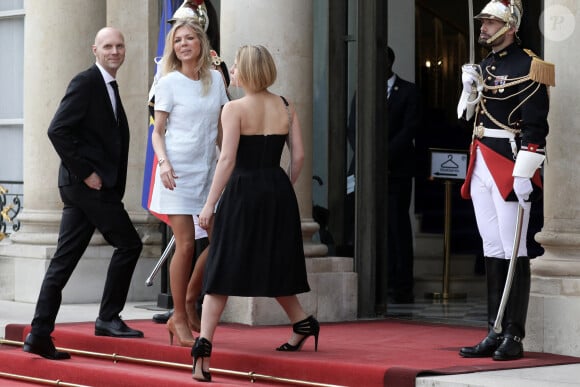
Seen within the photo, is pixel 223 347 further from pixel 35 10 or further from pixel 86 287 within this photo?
pixel 35 10

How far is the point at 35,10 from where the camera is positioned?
12680mm

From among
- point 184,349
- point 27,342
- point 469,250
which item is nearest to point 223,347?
point 184,349

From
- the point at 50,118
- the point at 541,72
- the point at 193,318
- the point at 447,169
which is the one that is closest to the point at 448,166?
the point at 447,169

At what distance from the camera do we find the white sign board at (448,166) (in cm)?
1309

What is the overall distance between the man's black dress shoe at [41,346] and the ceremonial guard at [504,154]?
2.52m

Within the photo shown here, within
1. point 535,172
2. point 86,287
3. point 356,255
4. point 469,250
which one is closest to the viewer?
point 535,172

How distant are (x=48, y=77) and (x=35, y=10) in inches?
23.9

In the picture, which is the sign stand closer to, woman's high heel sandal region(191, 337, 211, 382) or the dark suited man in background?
the dark suited man in background

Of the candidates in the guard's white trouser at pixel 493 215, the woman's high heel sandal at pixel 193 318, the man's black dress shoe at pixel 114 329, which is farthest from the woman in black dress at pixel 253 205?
the man's black dress shoe at pixel 114 329

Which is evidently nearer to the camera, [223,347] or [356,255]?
[223,347]

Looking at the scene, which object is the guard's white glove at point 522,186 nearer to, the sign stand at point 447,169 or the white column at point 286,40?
the white column at point 286,40

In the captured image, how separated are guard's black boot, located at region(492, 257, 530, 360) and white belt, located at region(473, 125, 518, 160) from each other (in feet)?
2.05

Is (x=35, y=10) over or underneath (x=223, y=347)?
over

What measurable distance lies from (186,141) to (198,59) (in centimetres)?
52
